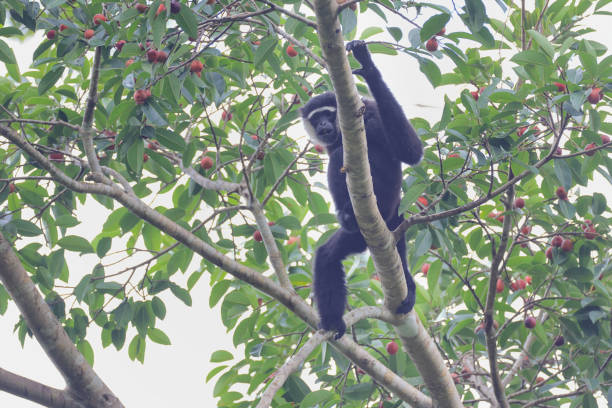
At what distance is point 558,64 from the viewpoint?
11.7ft

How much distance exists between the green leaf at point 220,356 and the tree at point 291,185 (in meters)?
0.12

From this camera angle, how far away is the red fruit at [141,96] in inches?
148

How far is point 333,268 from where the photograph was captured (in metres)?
4.95

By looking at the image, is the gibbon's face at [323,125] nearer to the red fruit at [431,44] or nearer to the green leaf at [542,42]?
the red fruit at [431,44]

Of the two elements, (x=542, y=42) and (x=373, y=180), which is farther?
(x=373, y=180)

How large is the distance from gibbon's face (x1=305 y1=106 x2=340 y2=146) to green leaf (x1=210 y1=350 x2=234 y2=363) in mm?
1903

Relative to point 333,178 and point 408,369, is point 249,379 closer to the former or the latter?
point 408,369

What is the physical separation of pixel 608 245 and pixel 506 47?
1559mm

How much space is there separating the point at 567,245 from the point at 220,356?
2.84 m

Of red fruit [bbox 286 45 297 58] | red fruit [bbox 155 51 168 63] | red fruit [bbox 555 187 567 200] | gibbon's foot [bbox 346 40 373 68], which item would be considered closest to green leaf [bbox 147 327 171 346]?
red fruit [bbox 155 51 168 63]

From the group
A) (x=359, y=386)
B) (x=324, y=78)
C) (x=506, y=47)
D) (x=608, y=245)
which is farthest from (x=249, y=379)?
(x=506, y=47)

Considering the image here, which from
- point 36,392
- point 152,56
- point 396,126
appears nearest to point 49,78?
point 152,56

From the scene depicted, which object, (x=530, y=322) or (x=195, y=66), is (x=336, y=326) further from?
(x=195, y=66)

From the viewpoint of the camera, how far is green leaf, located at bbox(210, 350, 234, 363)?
523 centimetres
